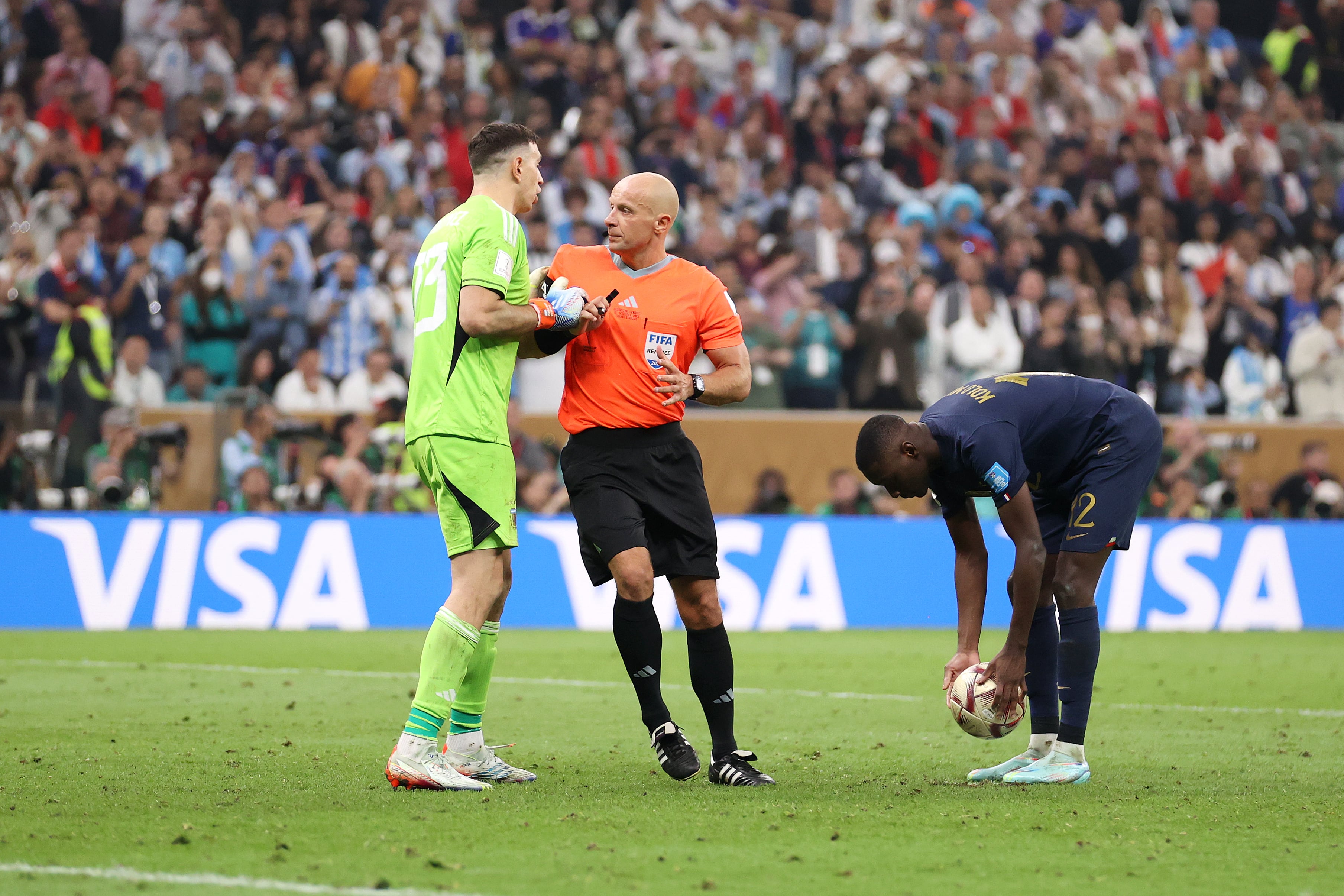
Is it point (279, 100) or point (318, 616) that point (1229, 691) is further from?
point (279, 100)

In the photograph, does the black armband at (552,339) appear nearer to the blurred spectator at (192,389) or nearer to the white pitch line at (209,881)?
the white pitch line at (209,881)

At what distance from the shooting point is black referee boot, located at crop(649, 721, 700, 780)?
6.51 metres

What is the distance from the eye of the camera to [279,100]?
18578 millimetres

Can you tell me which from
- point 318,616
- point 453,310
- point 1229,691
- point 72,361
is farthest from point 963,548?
point 72,361

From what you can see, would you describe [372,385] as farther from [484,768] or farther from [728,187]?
[484,768]

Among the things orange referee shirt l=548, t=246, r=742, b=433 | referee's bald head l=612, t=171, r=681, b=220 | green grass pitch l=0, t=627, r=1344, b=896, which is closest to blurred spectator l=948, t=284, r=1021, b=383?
green grass pitch l=0, t=627, r=1344, b=896

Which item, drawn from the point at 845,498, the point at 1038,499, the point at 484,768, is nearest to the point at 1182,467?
the point at 845,498

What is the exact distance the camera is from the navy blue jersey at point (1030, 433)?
6.11 m

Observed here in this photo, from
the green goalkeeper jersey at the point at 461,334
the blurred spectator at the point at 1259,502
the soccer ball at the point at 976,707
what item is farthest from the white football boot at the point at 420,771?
the blurred spectator at the point at 1259,502

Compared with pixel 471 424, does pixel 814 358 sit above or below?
below

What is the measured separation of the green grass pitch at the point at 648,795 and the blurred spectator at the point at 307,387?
433 centimetres

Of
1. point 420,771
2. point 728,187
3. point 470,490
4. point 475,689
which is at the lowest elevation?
point 420,771

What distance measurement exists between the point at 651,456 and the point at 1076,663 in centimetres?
192

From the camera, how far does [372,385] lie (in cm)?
1545
